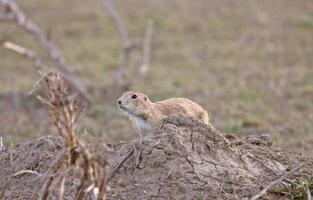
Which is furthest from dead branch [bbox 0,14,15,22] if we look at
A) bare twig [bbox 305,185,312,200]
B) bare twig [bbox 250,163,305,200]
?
bare twig [bbox 305,185,312,200]

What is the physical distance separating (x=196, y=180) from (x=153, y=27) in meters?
12.6

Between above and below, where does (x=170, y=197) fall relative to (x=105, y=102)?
below

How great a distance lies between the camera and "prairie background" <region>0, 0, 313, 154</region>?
1151 cm

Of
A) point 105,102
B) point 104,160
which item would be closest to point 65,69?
point 105,102

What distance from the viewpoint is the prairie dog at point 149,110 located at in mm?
7141

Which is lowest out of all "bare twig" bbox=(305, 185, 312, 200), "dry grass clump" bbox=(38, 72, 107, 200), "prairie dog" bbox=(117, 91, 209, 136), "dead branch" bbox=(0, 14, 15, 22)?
"dry grass clump" bbox=(38, 72, 107, 200)

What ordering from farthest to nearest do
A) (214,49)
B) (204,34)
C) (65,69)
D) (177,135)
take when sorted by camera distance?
1. (204,34)
2. (214,49)
3. (65,69)
4. (177,135)

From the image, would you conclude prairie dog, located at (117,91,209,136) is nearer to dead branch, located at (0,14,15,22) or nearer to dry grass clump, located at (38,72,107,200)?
dry grass clump, located at (38,72,107,200)

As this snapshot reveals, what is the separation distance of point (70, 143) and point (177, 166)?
125 centimetres

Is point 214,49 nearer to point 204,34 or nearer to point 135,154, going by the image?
point 204,34

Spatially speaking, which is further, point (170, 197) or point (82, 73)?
point (82, 73)

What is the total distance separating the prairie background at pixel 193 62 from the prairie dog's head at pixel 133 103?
2.38 m

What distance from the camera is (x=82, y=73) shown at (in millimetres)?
Answer: 15430

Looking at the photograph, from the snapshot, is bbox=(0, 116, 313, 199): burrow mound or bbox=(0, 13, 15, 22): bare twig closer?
bbox=(0, 116, 313, 199): burrow mound
